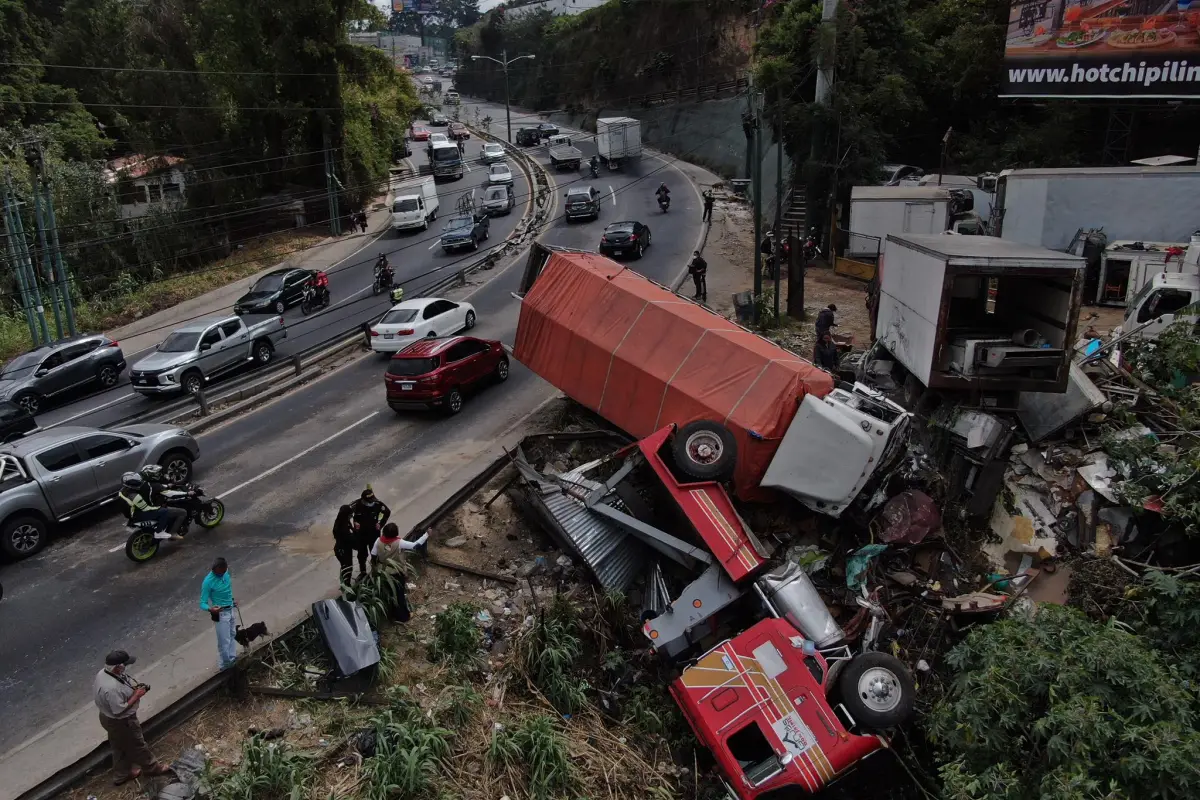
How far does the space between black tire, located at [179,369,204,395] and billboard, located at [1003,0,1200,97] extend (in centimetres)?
2715

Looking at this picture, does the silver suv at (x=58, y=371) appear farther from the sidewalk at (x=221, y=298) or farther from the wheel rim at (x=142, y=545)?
the wheel rim at (x=142, y=545)

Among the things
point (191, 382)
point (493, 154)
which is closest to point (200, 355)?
point (191, 382)

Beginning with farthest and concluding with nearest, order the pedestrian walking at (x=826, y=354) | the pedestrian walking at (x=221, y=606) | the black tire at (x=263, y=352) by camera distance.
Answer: the black tire at (x=263, y=352) < the pedestrian walking at (x=826, y=354) < the pedestrian walking at (x=221, y=606)

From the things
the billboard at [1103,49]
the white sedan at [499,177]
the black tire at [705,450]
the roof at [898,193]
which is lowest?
the black tire at [705,450]

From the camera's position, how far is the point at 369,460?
53.0 ft

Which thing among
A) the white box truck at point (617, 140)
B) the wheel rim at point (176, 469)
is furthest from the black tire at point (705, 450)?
→ the white box truck at point (617, 140)

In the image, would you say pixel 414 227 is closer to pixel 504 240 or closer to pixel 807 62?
pixel 504 240

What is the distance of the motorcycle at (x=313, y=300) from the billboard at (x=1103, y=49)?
24.7 metres

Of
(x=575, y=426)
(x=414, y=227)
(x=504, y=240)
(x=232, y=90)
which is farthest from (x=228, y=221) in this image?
(x=575, y=426)

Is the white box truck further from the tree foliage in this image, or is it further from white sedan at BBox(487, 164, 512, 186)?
the tree foliage

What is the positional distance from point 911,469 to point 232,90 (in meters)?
40.5

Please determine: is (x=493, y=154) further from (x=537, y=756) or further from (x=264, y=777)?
(x=264, y=777)

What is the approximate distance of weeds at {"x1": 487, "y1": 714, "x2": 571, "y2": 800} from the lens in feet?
26.7

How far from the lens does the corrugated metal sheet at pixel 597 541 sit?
11.7 metres
